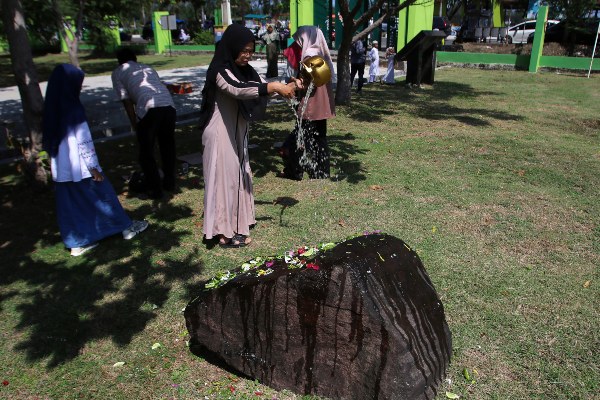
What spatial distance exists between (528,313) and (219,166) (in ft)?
8.78

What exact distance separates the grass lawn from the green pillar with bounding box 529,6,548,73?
11195 millimetres

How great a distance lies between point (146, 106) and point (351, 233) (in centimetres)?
257

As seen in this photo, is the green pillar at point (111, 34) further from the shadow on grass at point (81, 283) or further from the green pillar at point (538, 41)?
the shadow on grass at point (81, 283)

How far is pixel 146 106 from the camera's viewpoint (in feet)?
17.3

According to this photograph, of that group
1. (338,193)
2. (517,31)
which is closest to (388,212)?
(338,193)

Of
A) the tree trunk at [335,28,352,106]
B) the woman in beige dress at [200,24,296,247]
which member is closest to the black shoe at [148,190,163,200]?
the woman in beige dress at [200,24,296,247]

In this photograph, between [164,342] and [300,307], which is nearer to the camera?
[300,307]

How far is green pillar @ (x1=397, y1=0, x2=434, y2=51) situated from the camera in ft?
61.7

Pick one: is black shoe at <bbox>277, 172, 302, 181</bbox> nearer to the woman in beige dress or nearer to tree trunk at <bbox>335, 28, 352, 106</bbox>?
the woman in beige dress

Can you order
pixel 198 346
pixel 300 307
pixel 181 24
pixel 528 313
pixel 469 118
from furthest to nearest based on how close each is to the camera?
pixel 181 24 < pixel 469 118 < pixel 528 313 < pixel 198 346 < pixel 300 307

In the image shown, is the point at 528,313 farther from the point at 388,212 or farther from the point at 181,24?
A: the point at 181,24

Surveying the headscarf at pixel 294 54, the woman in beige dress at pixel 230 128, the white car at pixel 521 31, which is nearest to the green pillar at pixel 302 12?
the white car at pixel 521 31

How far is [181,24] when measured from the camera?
116 feet

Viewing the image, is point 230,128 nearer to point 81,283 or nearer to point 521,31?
point 81,283
